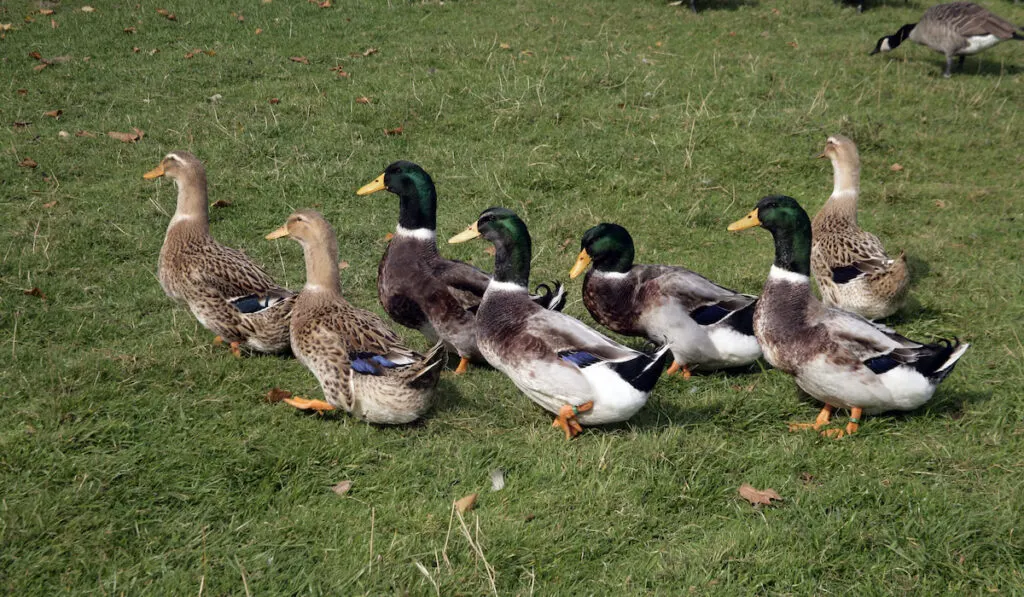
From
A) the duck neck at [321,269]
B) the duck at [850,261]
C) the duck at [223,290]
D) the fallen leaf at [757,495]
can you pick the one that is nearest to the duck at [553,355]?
the fallen leaf at [757,495]

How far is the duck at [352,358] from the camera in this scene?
14.4 ft

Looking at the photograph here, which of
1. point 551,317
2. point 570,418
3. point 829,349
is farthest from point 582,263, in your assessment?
point 829,349

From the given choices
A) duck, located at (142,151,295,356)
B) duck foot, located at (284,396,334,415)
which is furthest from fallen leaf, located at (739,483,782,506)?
duck, located at (142,151,295,356)

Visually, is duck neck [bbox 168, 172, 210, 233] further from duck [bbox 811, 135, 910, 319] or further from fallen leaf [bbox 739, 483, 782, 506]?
duck [bbox 811, 135, 910, 319]

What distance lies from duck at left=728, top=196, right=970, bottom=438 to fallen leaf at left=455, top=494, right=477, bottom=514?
196 cm

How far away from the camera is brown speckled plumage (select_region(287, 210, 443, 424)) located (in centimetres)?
439

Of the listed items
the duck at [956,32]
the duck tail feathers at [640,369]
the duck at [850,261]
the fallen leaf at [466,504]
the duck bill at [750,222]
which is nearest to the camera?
the fallen leaf at [466,504]

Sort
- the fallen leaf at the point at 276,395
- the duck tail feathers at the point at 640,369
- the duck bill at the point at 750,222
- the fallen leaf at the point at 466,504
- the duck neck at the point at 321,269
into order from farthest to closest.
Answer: the duck bill at the point at 750,222, the duck neck at the point at 321,269, the fallen leaf at the point at 276,395, the duck tail feathers at the point at 640,369, the fallen leaf at the point at 466,504

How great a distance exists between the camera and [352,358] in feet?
15.0

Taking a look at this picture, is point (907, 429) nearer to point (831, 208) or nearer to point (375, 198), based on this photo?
point (831, 208)

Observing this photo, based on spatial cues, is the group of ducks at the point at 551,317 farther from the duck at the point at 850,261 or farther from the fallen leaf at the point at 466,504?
the fallen leaf at the point at 466,504

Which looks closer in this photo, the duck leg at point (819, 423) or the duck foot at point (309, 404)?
the duck foot at point (309, 404)

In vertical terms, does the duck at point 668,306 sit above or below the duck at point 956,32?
below

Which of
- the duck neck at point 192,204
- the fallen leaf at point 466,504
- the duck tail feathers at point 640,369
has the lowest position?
the fallen leaf at point 466,504
